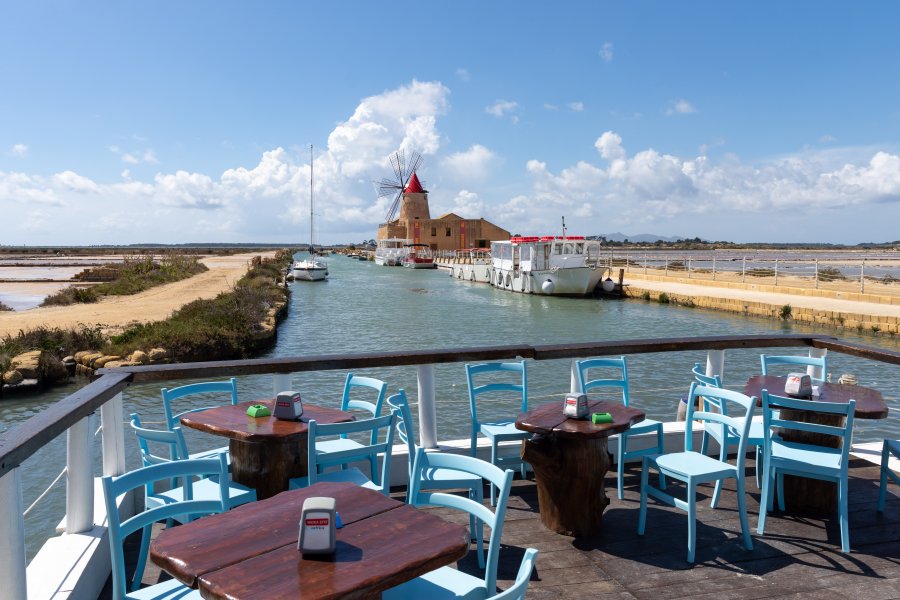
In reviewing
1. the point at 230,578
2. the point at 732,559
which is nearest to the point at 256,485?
the point at 230,578

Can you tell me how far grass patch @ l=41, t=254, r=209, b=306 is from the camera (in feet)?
77.3

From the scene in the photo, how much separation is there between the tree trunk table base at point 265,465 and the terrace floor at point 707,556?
19.6 inches

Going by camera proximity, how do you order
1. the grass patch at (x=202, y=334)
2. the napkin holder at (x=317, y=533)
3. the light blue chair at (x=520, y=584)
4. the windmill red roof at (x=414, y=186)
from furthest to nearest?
1. the windmill red roof at (x=414, y=186)
2. the grass patch at (x=202, y=334)
3. the napkin holder at (x=317, y=533)
4. the light blue chair at (x=520, y=584)

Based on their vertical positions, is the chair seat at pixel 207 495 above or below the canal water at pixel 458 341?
above

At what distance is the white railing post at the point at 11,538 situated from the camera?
1.81 m

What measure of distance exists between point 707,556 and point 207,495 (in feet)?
7.02

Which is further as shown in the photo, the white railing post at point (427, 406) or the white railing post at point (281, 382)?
the white railing post at point (427, 406)

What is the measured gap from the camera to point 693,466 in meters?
3.05

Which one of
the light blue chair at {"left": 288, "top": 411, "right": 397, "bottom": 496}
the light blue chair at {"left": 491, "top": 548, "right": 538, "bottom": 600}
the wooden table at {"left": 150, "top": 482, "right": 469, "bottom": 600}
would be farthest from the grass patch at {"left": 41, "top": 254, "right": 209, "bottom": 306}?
the light blue chair at {"left": 491, "top": 548, "right": 538, "bottom": 600}

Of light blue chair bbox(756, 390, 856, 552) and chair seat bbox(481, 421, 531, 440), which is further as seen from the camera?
chair seat bbox(481, 421, 531, 440)

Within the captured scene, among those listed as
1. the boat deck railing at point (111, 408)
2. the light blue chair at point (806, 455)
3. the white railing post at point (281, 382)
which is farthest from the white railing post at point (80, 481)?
the light blue chair at point (806, 455)

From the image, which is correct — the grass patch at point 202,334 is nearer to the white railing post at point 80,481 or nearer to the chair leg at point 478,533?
the white railing post at point 80,481

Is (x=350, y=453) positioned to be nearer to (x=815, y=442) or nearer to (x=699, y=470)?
(x=699, y=470)

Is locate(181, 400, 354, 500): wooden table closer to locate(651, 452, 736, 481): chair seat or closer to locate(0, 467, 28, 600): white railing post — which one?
locate(0, 467, 28, 600): white railing post
